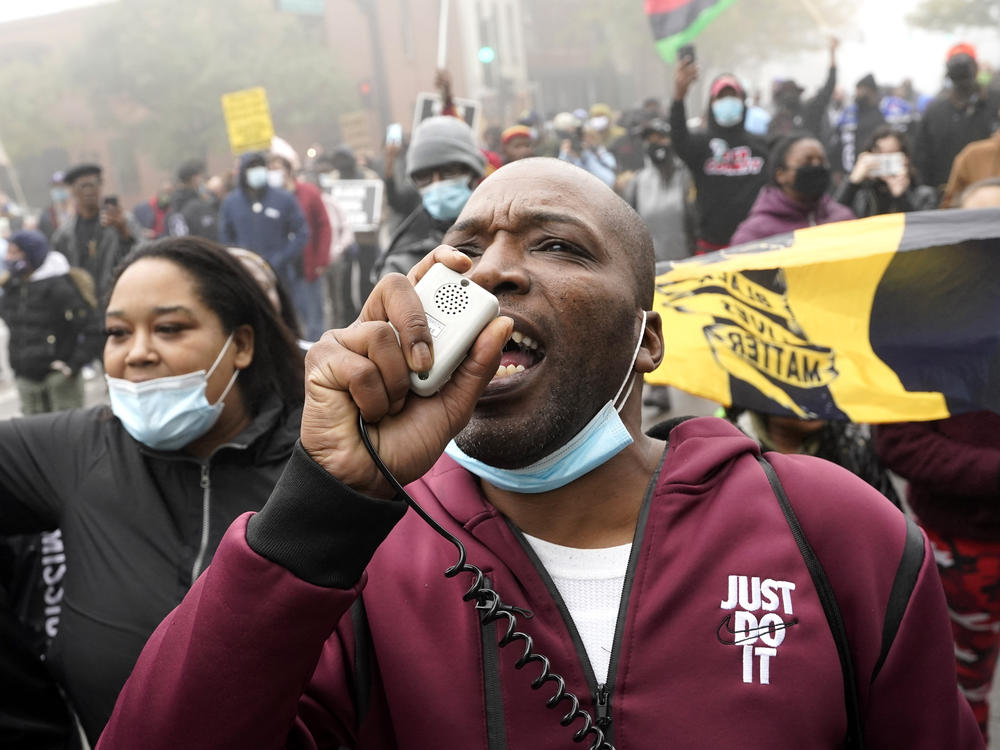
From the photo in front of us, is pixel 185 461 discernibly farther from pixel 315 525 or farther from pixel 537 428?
pixel 315 525

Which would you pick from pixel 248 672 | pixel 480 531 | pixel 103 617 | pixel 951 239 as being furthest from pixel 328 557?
pixel 951 239

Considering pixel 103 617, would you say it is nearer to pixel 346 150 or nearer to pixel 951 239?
pixel 951 239

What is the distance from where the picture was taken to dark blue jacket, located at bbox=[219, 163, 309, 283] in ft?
34.5

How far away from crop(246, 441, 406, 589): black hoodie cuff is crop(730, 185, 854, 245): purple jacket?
4.77 meters

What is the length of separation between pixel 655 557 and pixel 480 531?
1.03ft

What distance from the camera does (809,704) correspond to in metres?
1.63

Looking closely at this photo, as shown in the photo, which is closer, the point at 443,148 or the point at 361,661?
the point at 361,661

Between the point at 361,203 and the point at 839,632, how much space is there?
11138 millimetres

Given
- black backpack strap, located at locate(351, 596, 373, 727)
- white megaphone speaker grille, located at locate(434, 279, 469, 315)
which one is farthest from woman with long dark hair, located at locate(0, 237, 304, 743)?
white megaphone speaker grille, located at locate(434, 279, 469, 315)

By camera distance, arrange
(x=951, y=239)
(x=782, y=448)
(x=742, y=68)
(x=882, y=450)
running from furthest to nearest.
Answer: (x=742, y=68)
(x=782, y=448)
(x=882, y=450)
(x=951, y=239)

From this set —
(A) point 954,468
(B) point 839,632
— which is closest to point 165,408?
(B) point 839,632

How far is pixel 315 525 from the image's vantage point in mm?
1424

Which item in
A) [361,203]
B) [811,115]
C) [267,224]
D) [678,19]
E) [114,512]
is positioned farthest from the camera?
[811,115]

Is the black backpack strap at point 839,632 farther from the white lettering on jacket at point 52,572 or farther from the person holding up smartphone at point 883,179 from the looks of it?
the person holding up smartphone at point 883,179
